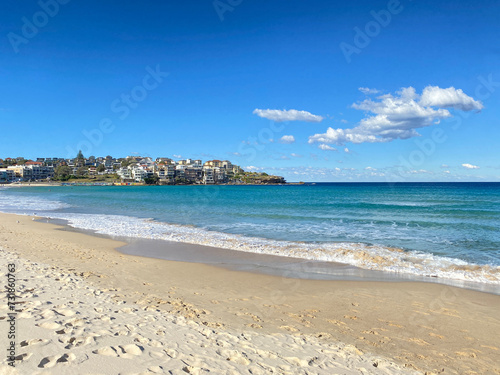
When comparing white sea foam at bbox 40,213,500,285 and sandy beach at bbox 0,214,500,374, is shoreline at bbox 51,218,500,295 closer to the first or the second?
white sea foam at bbox 40,213,500,285

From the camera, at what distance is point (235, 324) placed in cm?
609

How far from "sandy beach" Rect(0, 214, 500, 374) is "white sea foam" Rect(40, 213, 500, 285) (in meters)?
1.96

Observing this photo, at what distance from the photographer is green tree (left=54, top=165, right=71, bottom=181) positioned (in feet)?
540

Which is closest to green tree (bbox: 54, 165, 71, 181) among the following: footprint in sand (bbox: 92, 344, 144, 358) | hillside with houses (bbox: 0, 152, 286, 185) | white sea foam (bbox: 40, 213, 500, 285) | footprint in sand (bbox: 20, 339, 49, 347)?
hillside with houses (bbox: 0, 152, 286, 185)

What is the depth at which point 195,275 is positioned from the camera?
1005 cm

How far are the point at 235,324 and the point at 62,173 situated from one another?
639ft

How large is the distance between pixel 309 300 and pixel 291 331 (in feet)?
6.88

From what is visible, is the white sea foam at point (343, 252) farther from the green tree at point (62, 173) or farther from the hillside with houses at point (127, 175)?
the green tree at point (62, 173)

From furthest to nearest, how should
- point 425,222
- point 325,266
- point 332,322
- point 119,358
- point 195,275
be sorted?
point 425,222 < point 325,266 < point 195,275 < point 332,322 < point 119,358

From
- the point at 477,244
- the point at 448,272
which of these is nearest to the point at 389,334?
the point at 448,272

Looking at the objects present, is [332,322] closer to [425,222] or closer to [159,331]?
[159,331]

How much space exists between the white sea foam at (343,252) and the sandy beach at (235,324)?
1955 millimetres

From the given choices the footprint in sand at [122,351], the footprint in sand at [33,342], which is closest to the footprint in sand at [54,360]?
the footprint in sand at [122,351]

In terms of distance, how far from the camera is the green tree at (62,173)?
165m
